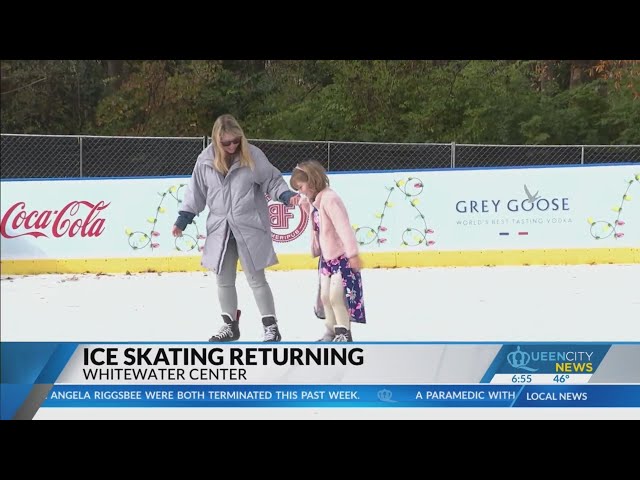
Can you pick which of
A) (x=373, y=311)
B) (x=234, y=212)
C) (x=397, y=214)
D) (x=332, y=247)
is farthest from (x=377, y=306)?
(x=397, y=214)

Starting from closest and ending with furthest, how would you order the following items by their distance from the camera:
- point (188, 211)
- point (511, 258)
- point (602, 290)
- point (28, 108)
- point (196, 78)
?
point (188, 211) < point (602, 290) < point (511, 258) < point (196, 78) < point (28, 108)

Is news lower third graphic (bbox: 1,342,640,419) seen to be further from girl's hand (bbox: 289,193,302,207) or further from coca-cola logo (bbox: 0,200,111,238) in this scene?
coca-cola logo (bbox: 0,200,111,238)

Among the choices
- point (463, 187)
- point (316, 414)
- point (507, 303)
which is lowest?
point (316, 414)

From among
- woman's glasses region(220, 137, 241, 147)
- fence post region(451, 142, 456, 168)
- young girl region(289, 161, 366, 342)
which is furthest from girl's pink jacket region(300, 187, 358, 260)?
fence post region(451, 142, 456, 168)

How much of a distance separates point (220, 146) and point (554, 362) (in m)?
2.24

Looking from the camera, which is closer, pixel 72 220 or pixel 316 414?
pixel 316 414

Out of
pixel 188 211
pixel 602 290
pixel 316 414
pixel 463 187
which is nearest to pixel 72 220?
pixel 188 211

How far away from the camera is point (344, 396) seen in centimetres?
587

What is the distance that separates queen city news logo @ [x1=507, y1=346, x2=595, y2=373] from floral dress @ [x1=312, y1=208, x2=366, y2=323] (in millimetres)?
957

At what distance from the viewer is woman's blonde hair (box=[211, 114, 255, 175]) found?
240 inches

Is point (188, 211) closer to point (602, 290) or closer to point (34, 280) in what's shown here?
point (34, 280)

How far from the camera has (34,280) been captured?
8.49m

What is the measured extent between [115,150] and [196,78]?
50.2 inches

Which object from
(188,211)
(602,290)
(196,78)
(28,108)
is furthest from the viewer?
(28,108)
